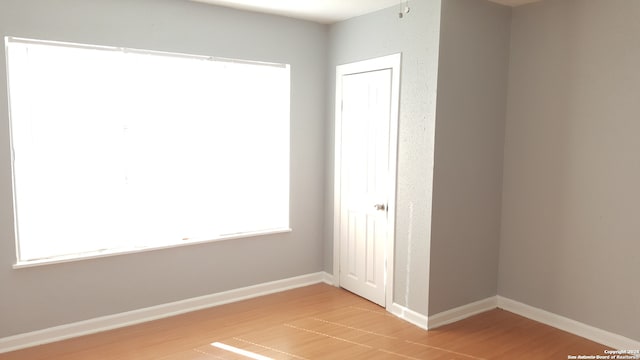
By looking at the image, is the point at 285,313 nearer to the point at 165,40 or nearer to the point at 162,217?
the point at 162,217

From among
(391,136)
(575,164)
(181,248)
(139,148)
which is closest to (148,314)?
(181,248)

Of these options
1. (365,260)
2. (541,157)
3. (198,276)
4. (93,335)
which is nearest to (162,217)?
(198,276)

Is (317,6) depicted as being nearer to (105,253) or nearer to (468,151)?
(468,151)

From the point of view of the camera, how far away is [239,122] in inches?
161

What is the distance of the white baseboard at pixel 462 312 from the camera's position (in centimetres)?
358

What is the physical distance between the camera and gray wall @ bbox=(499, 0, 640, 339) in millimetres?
3129

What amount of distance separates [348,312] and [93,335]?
2032mm

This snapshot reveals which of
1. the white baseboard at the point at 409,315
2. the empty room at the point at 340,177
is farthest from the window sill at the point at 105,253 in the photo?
the white baseboard at the point at 409,315

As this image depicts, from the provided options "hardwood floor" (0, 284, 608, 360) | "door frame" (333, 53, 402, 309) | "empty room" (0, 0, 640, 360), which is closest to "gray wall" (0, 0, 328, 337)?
"empty room" (0, 0, 640, 360)

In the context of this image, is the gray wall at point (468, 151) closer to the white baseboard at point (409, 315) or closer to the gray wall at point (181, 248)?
the white baseboard at point (409, 315)

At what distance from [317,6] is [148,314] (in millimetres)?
2940

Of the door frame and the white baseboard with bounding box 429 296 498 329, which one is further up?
the door frame

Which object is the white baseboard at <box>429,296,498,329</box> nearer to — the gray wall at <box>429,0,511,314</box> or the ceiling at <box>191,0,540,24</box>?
the gray wall at <box>429,0,511,314</box>

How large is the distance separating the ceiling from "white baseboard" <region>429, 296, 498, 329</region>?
8.28 ft
